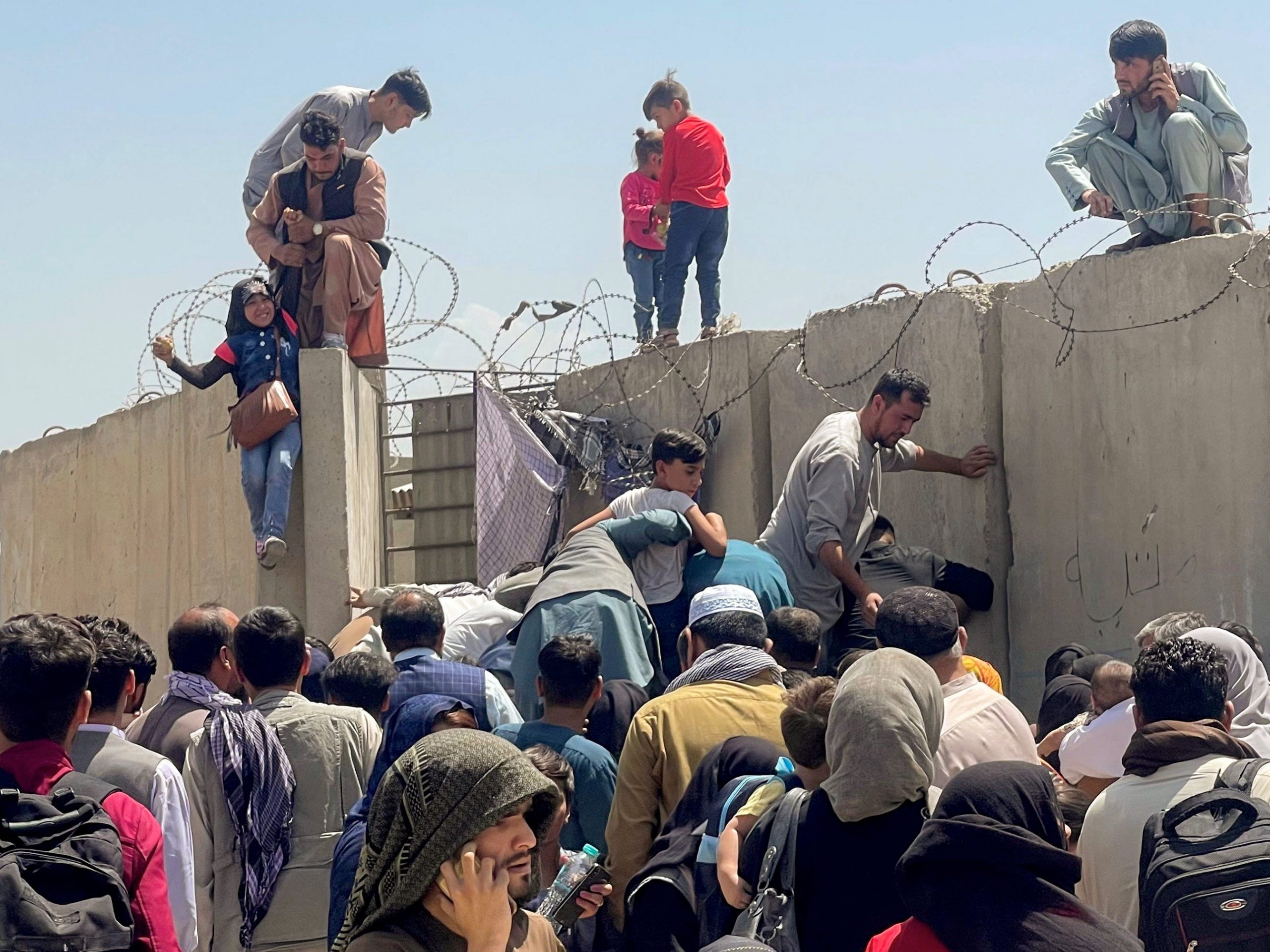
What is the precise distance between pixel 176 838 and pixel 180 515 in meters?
7.32

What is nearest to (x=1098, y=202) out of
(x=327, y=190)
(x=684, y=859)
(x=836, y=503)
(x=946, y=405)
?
(x=946, y=405)

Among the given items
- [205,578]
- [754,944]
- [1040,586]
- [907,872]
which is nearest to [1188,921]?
[907,872]

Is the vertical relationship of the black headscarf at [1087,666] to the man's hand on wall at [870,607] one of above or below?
below

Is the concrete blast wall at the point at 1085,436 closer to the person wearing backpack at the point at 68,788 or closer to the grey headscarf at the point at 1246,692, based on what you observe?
the grey headscarf at the point at 1246,692

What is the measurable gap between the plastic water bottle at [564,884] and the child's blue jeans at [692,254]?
6254 millimetres

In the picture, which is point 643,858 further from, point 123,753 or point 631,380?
point 631,380

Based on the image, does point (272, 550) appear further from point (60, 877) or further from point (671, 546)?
point (60, 877)

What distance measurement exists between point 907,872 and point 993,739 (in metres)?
1.37

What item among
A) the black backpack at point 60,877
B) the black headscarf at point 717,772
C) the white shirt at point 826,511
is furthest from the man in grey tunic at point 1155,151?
the black backpack at point 60,877

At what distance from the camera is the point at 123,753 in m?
4.04

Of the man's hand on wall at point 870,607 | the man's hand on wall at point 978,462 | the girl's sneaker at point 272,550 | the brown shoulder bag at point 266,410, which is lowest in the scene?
the man's hand on wall at point 870,607

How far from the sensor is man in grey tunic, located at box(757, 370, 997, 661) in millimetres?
7203

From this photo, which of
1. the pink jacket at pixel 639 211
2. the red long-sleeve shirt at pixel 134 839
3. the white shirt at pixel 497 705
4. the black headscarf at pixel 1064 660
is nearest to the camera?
the red long-sleeve shirt at pixel 134 839

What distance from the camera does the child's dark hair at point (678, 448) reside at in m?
7.24
